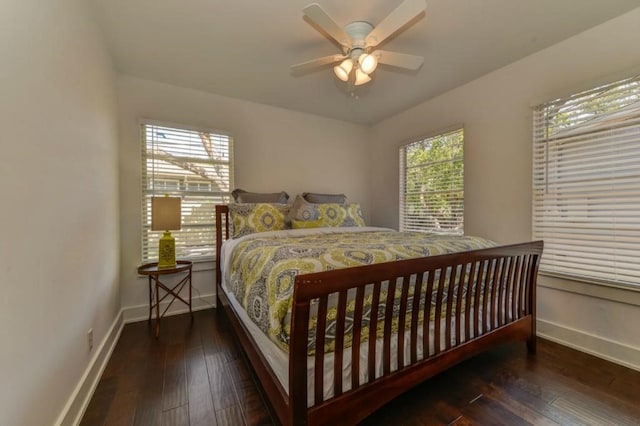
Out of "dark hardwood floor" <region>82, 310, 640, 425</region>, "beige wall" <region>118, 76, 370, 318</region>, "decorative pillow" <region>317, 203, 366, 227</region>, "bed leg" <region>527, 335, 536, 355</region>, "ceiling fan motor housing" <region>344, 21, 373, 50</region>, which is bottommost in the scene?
"dark hardwood floor" <region>82, 310, 640, 425</region>

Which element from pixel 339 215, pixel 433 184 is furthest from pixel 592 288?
pixel 339 215

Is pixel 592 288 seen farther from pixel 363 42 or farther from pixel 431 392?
pixel 363 42

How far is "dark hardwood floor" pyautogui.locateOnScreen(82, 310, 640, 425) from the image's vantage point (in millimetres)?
1359

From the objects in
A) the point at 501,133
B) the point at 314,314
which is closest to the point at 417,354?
the point at 314,314

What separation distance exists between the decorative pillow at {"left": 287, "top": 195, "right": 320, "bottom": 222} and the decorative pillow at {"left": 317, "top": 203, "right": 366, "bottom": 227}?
8cm

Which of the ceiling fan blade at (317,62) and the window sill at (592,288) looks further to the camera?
the ceiling fan blade at (317,62)

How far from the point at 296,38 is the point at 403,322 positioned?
2.23m

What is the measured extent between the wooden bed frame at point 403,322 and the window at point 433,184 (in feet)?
4.04

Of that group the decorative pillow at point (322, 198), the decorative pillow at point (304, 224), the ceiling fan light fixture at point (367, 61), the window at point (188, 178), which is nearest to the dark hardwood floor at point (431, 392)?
the window at point (188, 178)

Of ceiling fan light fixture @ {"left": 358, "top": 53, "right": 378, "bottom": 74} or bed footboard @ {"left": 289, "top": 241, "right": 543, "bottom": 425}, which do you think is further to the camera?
ceiling fan light fixture @ {"left": 358, "top": 53, "right": 378, "bottom": 74}

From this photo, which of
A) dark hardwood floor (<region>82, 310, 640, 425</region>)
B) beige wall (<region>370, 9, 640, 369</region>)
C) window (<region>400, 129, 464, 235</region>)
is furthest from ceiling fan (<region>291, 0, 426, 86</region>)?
dark hardwood floor (<region>82, 310, 640, 425</region>)

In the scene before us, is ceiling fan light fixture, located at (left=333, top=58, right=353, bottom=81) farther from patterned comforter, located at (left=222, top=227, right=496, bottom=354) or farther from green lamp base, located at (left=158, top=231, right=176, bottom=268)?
green lamp base, located at (left=158, top=231, right=176, bottom=268)

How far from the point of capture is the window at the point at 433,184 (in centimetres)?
305

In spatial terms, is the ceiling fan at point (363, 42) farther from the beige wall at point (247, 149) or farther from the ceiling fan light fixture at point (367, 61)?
the beige wall at point (247, 149)
